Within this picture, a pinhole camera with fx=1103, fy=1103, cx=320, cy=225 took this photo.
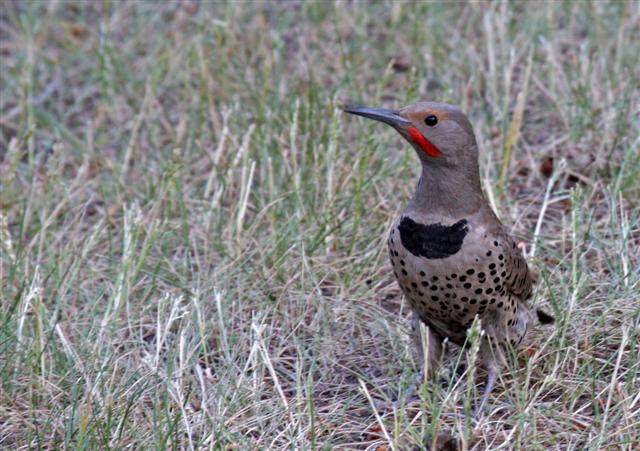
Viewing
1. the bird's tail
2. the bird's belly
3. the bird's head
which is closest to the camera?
the bird's belly

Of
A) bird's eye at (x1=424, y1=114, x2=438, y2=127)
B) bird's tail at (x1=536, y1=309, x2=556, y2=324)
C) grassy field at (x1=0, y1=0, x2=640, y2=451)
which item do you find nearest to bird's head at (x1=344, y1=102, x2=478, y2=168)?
bird's eye at (x1=424, y1=114, x2=438, y2=127)

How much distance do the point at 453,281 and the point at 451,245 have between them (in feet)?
0.43

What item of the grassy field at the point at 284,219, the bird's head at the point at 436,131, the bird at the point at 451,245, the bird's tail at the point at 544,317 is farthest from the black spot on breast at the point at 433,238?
the bird's tail at the point at 544,317

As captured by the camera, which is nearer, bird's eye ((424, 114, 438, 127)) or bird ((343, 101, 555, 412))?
bird ((343, 101, 555, 412))

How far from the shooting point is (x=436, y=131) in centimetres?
409

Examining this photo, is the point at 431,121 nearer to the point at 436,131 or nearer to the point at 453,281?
the point at 436,131

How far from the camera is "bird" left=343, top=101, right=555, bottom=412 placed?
3990mm

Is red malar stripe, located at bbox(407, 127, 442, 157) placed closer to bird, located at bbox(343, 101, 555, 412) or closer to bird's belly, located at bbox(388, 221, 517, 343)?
bird, located at bbox(343, 101, 555, 412)

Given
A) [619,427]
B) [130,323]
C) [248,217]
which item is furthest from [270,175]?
[619,427]

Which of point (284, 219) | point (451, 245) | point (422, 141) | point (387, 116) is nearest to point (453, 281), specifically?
point (451, 245)

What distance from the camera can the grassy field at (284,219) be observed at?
4.05 meters

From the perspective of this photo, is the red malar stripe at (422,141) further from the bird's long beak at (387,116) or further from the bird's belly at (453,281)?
the bird's belly at (453,281)

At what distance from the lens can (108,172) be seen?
21.2ft

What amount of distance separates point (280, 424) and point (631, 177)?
2350 millimetres
